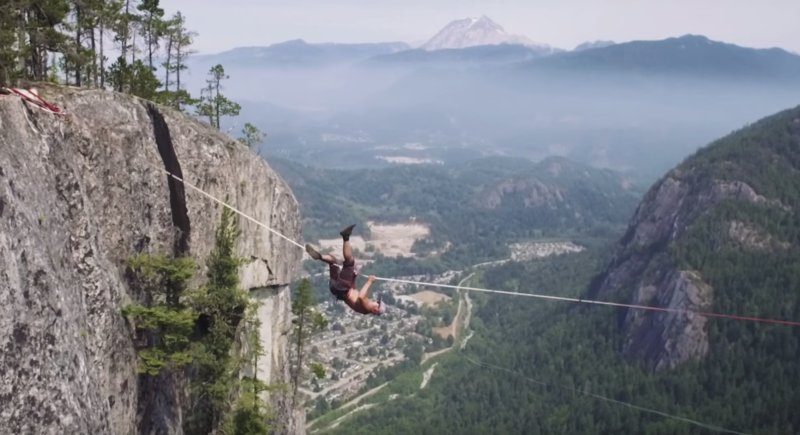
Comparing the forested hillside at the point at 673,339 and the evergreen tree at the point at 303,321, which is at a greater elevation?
the evergreen tree at the point at 303,321

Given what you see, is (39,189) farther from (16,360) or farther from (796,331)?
(796,331)

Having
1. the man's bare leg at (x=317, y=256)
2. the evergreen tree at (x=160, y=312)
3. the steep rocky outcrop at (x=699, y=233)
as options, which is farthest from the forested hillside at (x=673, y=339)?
the man's bare leg at (x=317, y=256)

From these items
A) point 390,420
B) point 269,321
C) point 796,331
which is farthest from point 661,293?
point 269,321

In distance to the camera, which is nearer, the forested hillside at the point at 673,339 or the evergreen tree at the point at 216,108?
the evergreen tree at the point at 216,108

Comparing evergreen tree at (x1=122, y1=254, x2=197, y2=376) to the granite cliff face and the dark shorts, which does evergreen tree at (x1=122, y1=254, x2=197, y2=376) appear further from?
the dark shorts

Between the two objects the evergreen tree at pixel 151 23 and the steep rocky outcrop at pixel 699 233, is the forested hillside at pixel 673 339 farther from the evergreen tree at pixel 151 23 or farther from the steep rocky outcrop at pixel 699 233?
the evergreen tree at pixel 151 23

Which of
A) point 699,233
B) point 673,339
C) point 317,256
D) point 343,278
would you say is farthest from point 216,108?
point 699,233

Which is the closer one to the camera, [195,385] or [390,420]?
[195,385]
